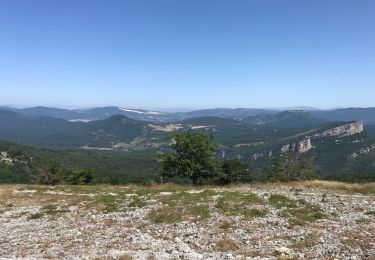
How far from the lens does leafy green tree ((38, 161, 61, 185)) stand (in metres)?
60.6

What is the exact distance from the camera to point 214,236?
72.3ft

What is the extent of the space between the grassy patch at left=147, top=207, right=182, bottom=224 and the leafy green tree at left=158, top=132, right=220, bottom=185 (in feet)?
107

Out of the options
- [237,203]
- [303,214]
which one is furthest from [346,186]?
[303,214]

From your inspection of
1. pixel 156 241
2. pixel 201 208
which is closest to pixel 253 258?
pixel 156 241

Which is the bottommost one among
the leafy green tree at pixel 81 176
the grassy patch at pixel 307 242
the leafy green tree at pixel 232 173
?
the leafy green tree at pixel 81 176

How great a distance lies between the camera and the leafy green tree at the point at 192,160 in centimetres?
6244

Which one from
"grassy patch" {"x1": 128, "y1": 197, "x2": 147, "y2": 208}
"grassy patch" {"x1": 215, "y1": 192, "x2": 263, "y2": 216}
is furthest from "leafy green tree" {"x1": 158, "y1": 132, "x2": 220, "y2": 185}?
"grassy patch" {"x1": 128, "y1": 197, "x2": 147, "y2": 208}

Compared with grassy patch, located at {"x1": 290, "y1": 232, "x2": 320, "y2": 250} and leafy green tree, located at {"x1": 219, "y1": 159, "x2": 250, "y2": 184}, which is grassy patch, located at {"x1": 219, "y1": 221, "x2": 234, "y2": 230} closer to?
grassy patch, located at {"x1": 290, "y1": 232, "x2": 320, "y2": 250}

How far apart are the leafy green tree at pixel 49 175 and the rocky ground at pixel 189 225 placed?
72.4 ft

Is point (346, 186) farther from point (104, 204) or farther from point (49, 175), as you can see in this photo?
point (49, 175)

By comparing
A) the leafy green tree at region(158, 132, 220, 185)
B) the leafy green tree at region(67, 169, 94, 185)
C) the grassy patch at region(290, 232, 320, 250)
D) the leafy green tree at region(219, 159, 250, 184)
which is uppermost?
the grassy patch at region(290, 232, 320, 250)

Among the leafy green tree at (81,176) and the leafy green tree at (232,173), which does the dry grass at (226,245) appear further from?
the leafy green tree at (81,176)

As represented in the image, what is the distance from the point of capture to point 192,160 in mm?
63406

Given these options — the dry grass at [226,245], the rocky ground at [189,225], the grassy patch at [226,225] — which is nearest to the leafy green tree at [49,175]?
the rocky ground at [189,225]
